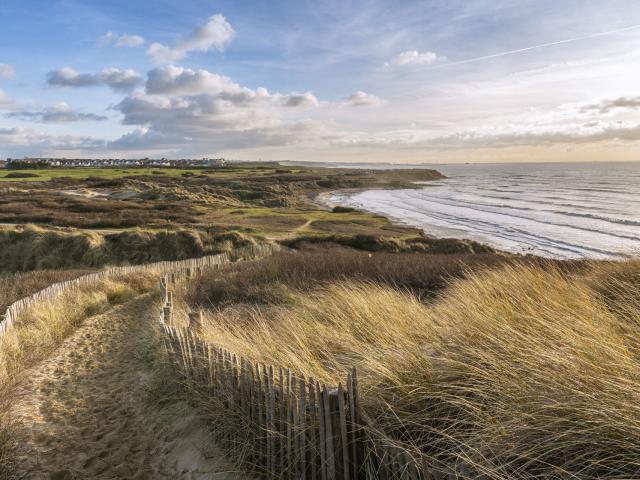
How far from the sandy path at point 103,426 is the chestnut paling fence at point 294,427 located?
44cm

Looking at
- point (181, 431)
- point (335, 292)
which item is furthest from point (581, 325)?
point (335, 292)

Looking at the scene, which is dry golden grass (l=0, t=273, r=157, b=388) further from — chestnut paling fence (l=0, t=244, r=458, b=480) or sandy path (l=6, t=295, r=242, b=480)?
chestnut paling fence (l=0, t=244, r=458, b=480)

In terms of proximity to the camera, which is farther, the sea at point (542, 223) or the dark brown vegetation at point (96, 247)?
the sea at point (542, 223)

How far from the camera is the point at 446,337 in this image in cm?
488

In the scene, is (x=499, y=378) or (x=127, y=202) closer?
(x=499, y=378)

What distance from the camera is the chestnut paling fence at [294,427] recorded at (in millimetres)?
3468

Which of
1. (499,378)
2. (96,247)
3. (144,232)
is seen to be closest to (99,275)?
(96,247)

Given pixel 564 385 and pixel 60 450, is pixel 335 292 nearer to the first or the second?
pixel 60 450

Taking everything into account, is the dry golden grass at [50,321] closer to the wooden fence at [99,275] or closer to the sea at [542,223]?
the wooden fence at [99,275]

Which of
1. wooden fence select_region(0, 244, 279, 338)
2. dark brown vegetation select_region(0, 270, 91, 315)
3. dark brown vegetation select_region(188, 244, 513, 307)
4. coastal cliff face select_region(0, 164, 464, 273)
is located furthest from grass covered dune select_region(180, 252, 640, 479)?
coastal cliff face select_region(0, 164, 464, 273)

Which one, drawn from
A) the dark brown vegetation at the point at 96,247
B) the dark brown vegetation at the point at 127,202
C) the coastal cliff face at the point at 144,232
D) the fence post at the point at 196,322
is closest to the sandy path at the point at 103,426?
the fence post at the point at 196,322

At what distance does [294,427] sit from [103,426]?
159 inches

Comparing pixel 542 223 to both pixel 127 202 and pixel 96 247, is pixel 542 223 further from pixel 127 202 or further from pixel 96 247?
pixel 127 202

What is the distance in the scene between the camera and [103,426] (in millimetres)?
6500
